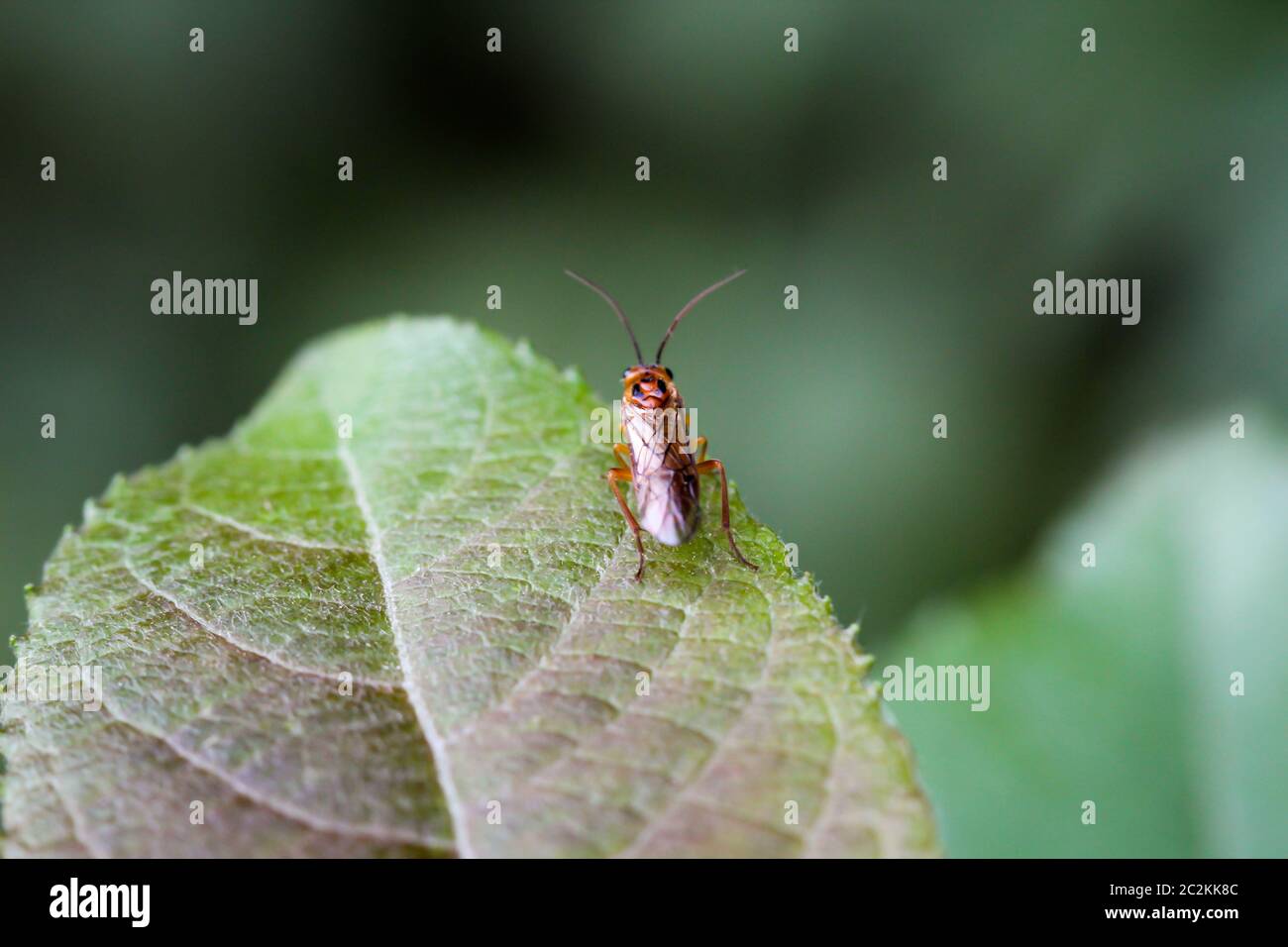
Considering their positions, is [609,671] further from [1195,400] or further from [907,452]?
[1195,400]

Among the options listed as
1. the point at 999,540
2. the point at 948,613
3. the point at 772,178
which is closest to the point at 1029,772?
the point at 948,613

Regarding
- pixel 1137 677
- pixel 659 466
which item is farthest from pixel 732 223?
pixel 1137 677

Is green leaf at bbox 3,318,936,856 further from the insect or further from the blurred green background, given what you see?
the blurred green background

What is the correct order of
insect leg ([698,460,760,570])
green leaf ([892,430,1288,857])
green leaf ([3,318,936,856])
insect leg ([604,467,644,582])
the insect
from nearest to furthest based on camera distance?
green leaf ([3,318,936,856])
insect leg ([698,460,760,570])
insect leg ([604,467,644,582])
the insect
green leaf ([892,430,1288,857])

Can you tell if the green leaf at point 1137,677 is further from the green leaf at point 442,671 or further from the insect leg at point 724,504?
the green leaf at point 442,671

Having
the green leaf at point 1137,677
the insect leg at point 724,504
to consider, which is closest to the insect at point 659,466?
the insect leg at point 724,504

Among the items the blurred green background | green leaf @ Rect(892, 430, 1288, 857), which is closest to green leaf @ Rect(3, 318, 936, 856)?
green leaf @ Rect(892, 430, 1288, 857)

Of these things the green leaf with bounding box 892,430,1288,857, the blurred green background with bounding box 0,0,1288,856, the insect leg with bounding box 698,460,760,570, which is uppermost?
the blurred green background with bounding box 0,0,1288,856
